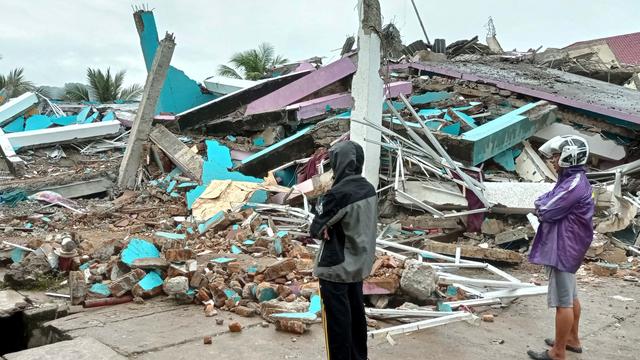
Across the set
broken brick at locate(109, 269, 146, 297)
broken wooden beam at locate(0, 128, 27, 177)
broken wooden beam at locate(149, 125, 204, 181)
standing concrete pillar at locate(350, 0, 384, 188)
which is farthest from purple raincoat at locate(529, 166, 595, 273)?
broken wooden beam at locate(0, 128, 27, 177)

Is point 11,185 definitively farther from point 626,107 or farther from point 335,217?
point 626,107

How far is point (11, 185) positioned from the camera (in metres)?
10.1

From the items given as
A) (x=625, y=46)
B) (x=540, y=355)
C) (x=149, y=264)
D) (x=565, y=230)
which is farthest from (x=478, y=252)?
(x=625, y=46)

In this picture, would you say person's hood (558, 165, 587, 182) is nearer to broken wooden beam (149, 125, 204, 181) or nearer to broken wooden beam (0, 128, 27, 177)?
broken wooden beam (149, 125, 204, 181)

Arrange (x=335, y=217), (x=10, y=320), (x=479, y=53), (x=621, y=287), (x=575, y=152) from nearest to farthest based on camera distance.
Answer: (x=335, y=217)
(x=575, y=152)
(x=10, y=320)
(x=621, y=287)
(x=479, y=53)

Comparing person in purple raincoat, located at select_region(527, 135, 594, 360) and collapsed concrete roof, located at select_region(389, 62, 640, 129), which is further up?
collapsed concrete roof, located at select_region(389, 62, 640, 129)

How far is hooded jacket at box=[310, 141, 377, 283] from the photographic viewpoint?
3.37 meters

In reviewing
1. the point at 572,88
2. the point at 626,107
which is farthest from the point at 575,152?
the point at 572,88

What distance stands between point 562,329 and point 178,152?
840 centimetres

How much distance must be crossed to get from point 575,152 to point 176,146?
846 cm

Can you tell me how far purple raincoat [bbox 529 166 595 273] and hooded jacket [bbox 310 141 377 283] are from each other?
1.38 m

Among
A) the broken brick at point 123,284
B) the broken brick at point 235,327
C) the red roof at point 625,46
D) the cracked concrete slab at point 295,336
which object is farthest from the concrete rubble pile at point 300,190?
the red roof at point 625,46

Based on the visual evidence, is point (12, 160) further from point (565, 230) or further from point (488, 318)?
point (565, 230)

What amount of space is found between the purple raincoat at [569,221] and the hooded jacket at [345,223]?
138cm
